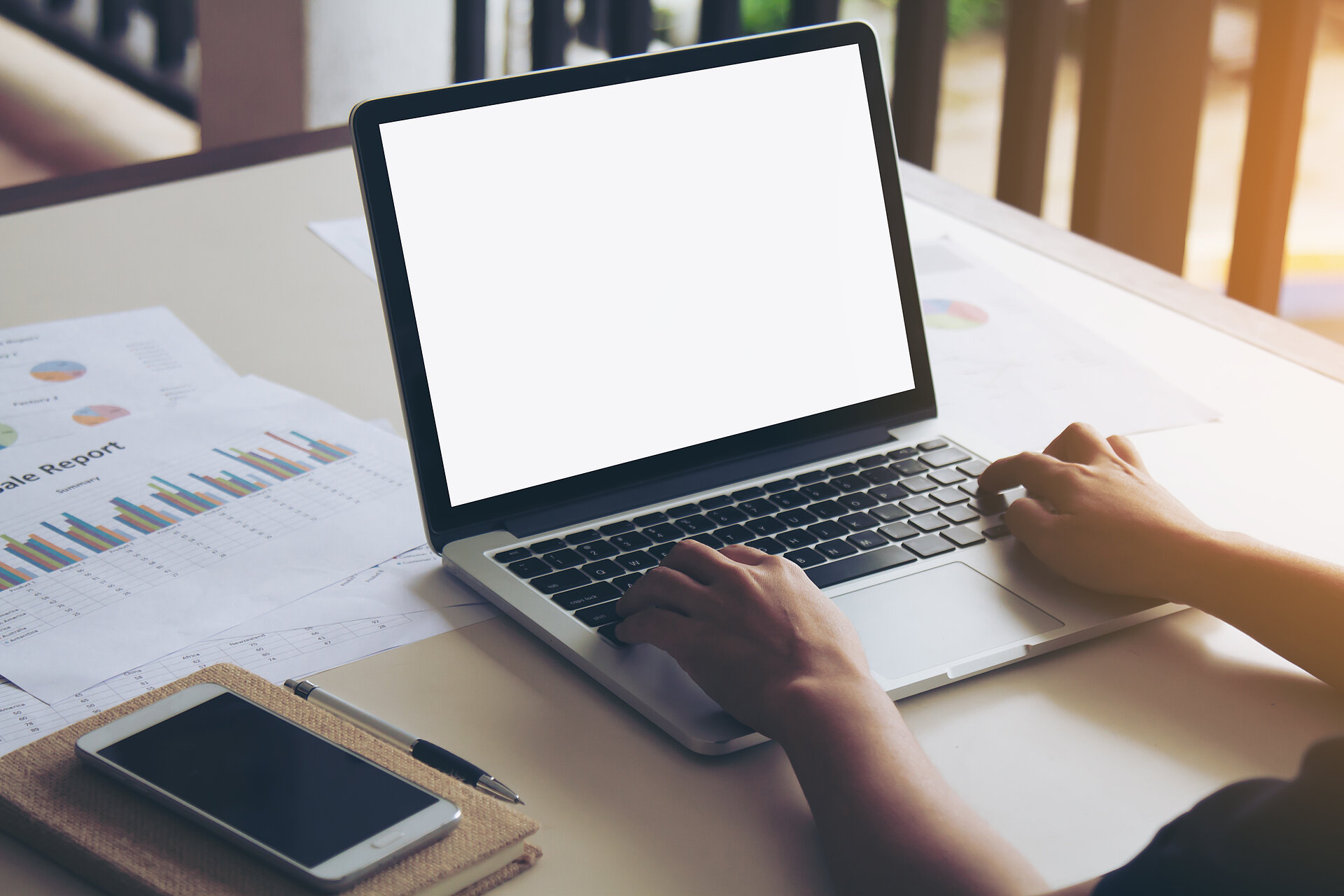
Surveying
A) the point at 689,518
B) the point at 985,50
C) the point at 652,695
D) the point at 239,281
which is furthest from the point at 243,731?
the point at 985,50

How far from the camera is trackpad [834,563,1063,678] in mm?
685

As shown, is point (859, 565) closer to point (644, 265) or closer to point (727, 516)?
point (727, 516)

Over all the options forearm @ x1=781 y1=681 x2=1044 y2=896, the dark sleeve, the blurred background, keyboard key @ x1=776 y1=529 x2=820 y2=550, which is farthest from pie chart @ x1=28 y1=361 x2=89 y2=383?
the blurred background

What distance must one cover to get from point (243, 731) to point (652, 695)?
0.69 ft

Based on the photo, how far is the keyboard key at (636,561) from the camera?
747 mm

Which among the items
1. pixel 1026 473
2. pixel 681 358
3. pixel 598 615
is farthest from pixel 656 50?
pixel 598 615

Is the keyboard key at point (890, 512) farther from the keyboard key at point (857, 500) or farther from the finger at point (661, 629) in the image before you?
the finger at point (661, 629)

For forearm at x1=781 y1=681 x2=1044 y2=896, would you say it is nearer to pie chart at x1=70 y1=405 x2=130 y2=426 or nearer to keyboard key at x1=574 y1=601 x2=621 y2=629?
keyboard key at x1=574 y1=601 x2=621 y2=629

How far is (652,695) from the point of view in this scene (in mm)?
654

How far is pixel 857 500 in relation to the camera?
831mm

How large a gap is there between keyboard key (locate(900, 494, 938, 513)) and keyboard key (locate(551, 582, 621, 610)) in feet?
0.74

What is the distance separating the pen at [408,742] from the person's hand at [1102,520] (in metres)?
0.39

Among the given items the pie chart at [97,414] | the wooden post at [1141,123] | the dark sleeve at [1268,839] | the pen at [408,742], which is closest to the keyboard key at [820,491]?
the pen at [408,742]

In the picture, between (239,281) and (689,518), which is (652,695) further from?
(239,281)
